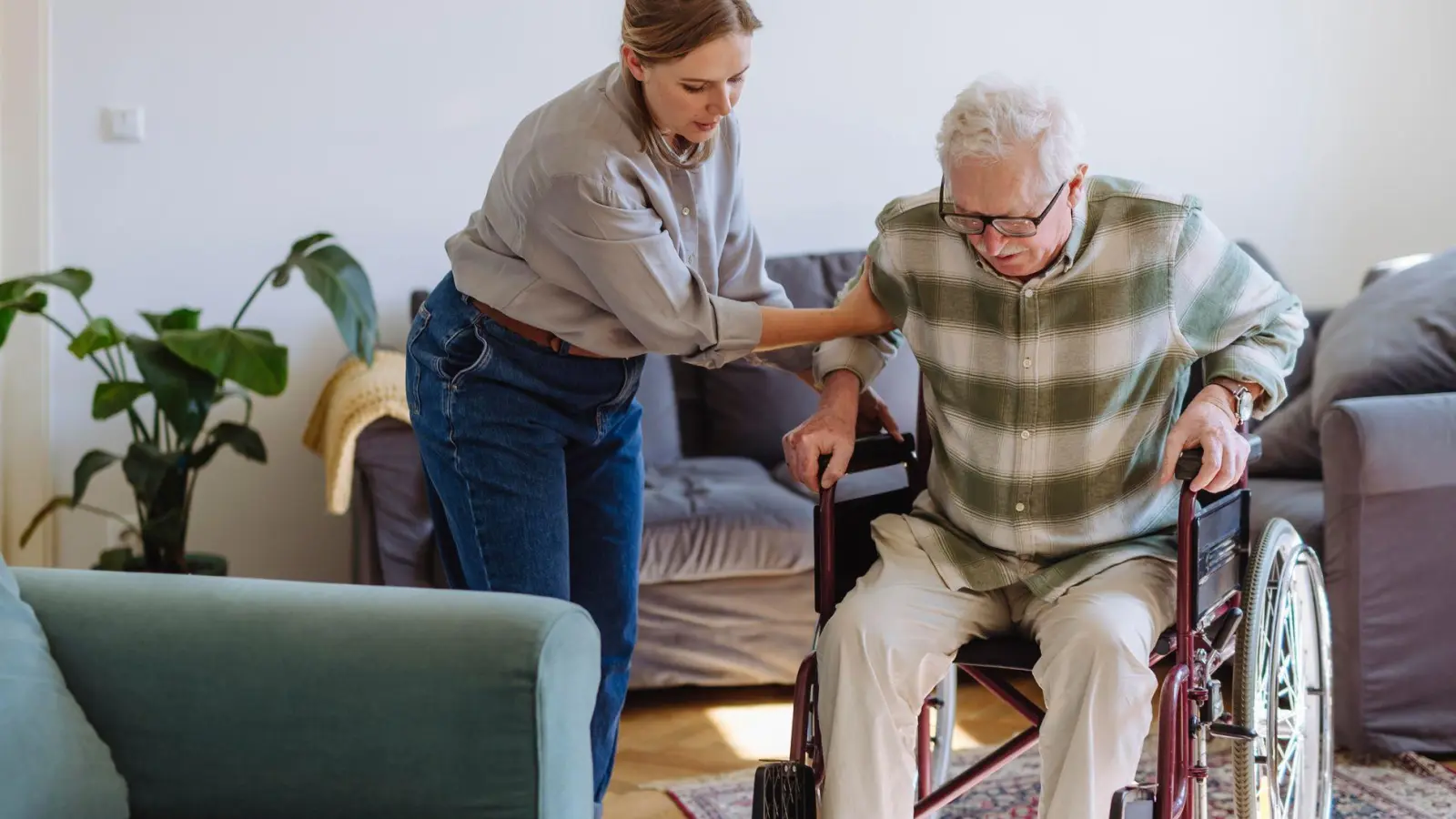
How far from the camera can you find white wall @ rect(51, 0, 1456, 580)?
338 cm

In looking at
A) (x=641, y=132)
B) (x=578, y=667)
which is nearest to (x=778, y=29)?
(x=641, y=132)

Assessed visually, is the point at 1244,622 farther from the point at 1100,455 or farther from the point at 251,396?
the point at 251,396

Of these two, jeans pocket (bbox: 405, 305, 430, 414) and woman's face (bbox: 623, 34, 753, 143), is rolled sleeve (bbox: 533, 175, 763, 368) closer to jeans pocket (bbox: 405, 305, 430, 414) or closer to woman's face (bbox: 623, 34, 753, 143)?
woman's face (bbox: 623, 34, 753, 143)

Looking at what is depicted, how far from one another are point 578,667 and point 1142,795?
62 centimetres

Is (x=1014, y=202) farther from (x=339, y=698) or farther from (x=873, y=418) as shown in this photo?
(x=339, y=698)

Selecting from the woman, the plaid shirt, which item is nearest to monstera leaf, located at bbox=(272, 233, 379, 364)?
the woman

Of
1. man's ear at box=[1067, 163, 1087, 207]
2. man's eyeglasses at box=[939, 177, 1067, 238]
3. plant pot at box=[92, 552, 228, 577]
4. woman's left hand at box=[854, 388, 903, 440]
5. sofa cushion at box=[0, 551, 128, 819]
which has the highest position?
man's ear at box=[1067, 163, 1087, 207]

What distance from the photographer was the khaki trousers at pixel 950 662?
5.11 feet

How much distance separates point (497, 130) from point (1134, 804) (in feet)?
8.23

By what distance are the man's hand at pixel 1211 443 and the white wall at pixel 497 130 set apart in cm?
216

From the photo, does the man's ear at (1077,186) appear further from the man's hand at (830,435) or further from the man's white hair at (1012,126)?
the man's hand at (830,435)

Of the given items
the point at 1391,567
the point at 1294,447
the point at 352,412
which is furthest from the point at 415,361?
the point at 1294,447

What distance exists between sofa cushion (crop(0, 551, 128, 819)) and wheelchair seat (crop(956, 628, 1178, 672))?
921mm

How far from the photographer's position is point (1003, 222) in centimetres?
162
